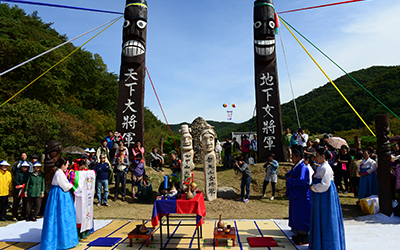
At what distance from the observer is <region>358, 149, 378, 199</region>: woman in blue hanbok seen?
787 cm

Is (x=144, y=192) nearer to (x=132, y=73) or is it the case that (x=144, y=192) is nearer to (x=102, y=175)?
(x=102, y=175)

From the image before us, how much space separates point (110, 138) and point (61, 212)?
5942mm

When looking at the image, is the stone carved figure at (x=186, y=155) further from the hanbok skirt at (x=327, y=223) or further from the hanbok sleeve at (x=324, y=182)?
the hanbok sleeve at (x=324, y=182)

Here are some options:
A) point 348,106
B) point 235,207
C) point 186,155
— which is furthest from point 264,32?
point 348,106

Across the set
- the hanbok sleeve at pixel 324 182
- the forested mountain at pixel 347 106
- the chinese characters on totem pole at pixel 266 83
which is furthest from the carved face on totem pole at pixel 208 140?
the forested mountain at pixel 347 106

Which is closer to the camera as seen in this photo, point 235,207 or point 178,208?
point 178,208

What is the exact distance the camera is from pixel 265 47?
1267 centimetres

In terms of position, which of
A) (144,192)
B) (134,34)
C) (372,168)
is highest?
(134,34)

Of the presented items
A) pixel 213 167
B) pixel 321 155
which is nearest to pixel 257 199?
pixel 213 167

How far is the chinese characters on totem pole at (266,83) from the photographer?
40.4ft

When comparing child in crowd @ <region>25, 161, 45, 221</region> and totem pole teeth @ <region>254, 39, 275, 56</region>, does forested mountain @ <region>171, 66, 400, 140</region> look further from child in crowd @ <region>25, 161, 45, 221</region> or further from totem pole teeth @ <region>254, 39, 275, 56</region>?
child in crowd @ <region>25, 161, 45, 221</region>

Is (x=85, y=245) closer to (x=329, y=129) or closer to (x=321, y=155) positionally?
(x=321, y=155)

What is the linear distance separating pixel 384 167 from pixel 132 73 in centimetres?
994

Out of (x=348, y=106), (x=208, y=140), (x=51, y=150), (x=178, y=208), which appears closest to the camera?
(x=178, y=208)
